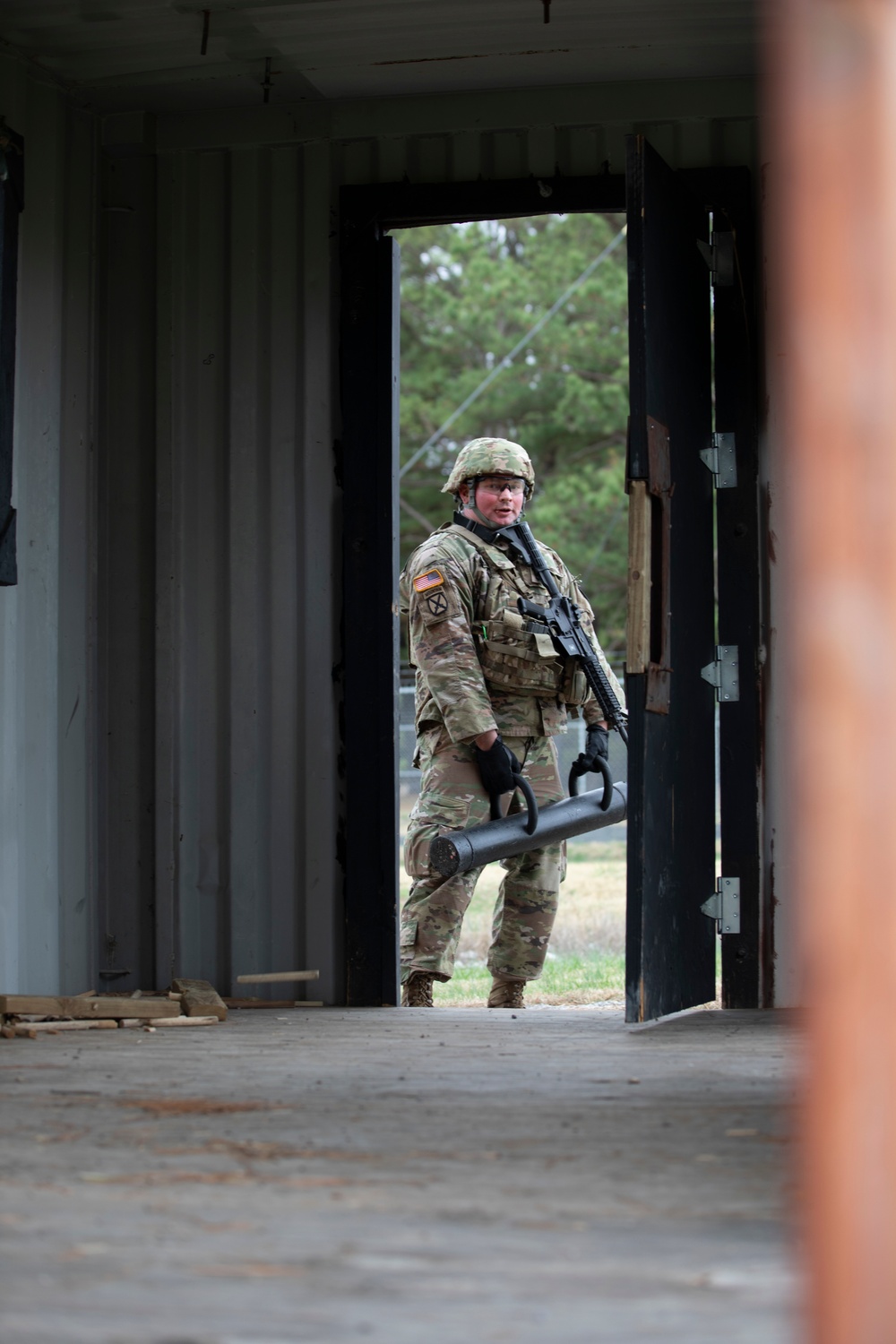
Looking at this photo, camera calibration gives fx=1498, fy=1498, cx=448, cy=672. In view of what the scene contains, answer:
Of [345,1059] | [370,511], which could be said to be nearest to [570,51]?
[370,511]

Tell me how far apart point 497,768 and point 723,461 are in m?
1.42

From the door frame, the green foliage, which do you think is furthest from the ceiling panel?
the green foliage

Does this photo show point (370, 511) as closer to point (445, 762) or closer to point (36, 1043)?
point (445, 762)

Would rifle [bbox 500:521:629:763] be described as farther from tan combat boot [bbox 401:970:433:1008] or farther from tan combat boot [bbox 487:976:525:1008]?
tan combat boot [bbox 401:970:433:1008]

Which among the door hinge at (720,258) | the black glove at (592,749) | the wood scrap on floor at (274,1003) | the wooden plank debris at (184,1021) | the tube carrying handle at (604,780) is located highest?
the door hinge at (720,258)

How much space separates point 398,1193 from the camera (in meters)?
2.43

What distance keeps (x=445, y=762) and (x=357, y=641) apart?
725mm

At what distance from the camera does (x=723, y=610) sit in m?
5.11

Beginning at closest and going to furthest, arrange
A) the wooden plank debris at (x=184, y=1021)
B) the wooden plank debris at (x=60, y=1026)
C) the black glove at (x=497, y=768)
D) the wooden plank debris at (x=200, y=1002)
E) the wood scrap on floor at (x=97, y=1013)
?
the wooden plank debris at (x=60, y=1026)
the wood scrap on floor at (x=97, y=1013)
the wooden plank debris at (x=184, y=1021)
the wooden plank debris at (x=200, y=1002)
the black glove at (x=497, y=768)

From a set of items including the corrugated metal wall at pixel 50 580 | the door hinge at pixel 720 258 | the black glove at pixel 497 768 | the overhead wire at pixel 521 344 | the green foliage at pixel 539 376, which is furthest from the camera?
the green foliage at pixel 539 376

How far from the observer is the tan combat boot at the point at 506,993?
19.6ft

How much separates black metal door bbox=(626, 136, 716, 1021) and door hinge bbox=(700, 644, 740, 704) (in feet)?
0.13

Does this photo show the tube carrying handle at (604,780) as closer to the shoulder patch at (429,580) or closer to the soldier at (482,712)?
the soldier at (482,712)

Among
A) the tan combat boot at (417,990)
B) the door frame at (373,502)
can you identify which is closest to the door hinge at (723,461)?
the door frame at (373,502)
